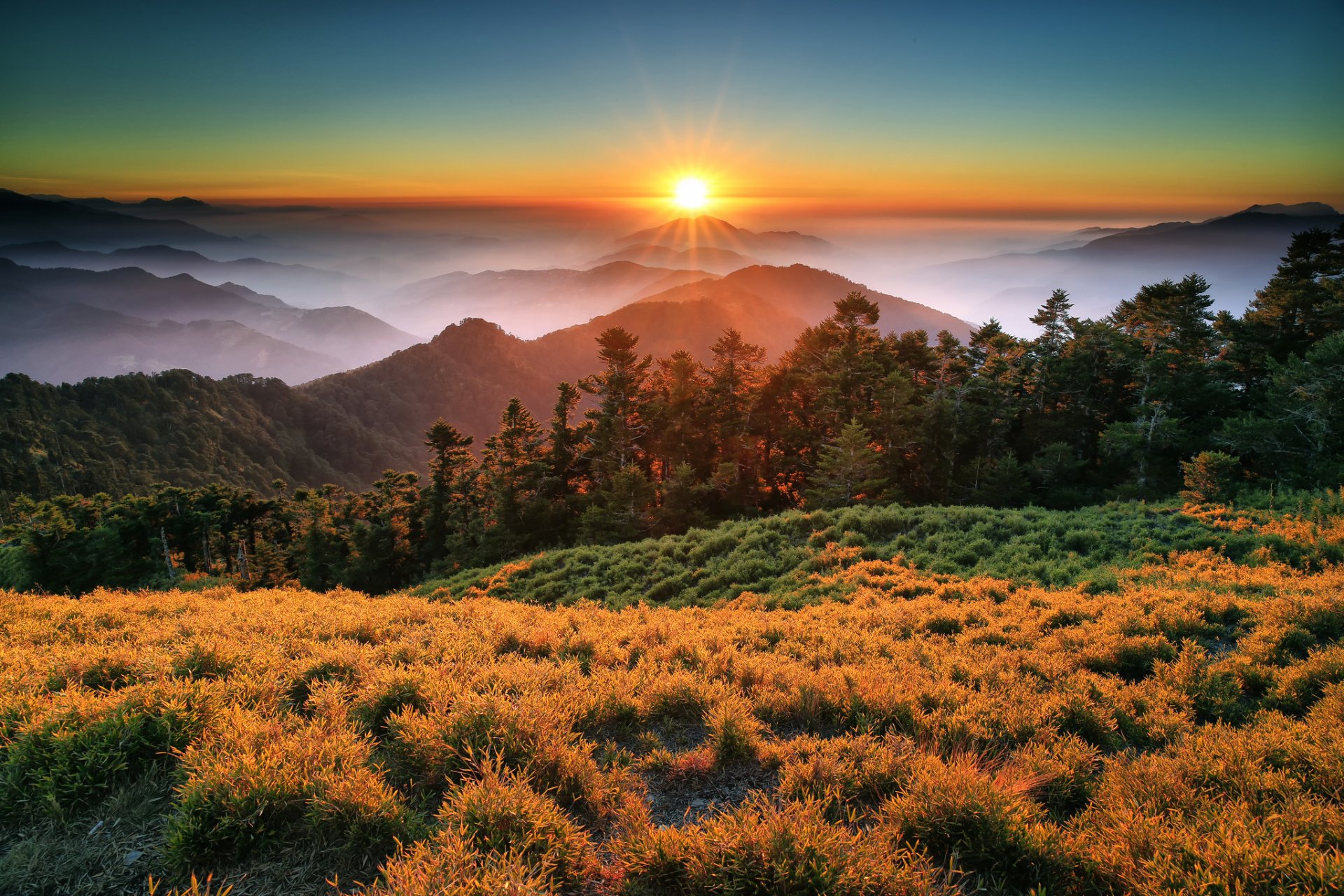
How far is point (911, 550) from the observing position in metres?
15.2

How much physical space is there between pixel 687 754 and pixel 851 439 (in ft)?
75.3

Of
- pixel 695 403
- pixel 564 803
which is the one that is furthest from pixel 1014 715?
pixel 695 403

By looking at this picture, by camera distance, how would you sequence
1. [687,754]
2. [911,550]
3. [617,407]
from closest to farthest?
[687,754], [911,550], [617,407]

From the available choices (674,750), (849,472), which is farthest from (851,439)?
(674,750)

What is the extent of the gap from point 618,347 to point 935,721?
102 ft

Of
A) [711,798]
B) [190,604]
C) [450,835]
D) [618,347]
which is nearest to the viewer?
[450,835]

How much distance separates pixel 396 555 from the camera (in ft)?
136

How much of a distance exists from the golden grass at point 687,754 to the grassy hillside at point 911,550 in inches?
201

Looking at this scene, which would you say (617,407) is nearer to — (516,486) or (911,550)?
(516,486)

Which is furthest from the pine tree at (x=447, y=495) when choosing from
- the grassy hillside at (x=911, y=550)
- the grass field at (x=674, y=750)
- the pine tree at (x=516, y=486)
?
the grass field at (x=674, y=750)

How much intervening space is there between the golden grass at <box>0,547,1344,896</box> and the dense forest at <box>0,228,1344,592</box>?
1677 cm

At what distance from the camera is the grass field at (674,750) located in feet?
11.1

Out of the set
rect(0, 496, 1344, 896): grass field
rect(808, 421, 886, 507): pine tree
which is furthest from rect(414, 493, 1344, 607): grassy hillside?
rect(808, 421, 886, 507): pine tree

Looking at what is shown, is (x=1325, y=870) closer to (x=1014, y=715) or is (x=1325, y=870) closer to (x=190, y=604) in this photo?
(x=1014, y=715)
